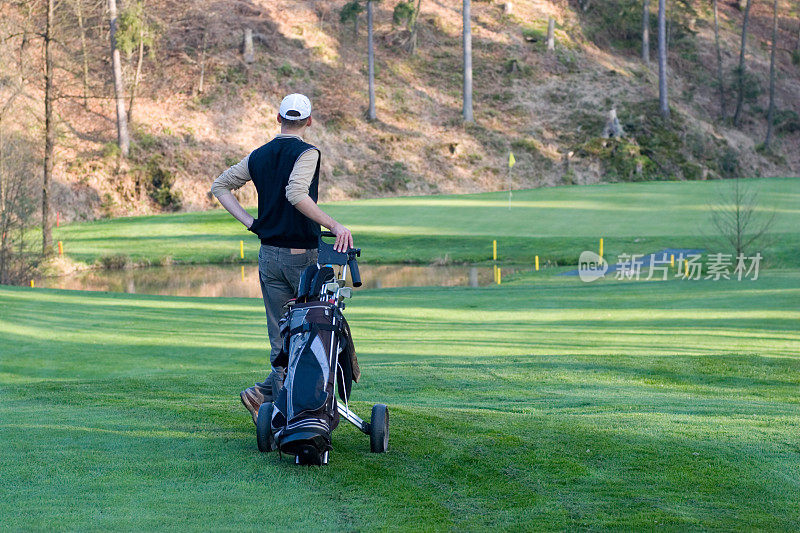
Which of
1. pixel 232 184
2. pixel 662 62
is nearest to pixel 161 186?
pixel 662 62

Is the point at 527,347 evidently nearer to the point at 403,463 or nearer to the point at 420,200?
the point at 403,463

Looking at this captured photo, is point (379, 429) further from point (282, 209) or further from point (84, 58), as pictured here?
point (84, 58)

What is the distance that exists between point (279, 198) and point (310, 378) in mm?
1235

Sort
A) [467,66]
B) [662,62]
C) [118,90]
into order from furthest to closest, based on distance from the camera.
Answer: [662,62]
[467,66]
[118,90]

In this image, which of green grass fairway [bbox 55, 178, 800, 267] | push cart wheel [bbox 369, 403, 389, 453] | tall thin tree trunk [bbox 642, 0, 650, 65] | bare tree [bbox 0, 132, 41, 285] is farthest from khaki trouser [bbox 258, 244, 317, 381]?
tall thin tree trunk [bbox 642, 0, 650, 65]

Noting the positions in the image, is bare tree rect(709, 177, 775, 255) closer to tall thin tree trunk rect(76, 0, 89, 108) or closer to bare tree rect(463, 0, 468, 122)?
bare tree rect(463, 0, 468, 122)

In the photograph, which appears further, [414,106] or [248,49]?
[414,106]

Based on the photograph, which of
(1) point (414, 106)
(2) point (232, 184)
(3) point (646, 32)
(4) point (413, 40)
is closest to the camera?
(2) point (232, 184)

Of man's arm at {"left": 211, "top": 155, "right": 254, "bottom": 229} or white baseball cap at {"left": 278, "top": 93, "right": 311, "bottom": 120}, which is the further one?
man's arm at {"left": 211, "top": 155, "right": 254, "bottom": 229}

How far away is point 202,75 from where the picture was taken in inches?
1924

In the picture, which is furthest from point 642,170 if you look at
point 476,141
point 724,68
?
point 724,68

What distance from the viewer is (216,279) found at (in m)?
28.3

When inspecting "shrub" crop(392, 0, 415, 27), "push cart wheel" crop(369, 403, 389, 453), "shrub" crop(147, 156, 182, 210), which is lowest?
"push cart wheel" crop(369, 403, 389, 453)

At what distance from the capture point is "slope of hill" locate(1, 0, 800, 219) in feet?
146
